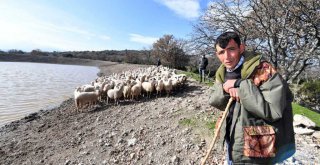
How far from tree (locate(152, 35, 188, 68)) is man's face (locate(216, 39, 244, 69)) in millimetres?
43588

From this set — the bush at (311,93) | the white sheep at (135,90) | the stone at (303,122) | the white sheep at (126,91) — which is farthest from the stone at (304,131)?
the bush at (311,93)

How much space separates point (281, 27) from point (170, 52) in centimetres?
3723

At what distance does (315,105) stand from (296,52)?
8.04 m

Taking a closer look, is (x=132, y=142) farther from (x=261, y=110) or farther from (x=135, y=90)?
(x=261, y=110)

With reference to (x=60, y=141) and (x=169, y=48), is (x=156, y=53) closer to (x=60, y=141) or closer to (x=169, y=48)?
(x=169, y=48)

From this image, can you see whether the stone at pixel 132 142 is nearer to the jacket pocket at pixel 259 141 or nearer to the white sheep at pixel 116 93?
the white sheep at pixel 116 93

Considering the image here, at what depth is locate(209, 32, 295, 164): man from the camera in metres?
2.44

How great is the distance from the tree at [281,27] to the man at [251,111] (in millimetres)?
10146

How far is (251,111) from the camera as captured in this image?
2.53m

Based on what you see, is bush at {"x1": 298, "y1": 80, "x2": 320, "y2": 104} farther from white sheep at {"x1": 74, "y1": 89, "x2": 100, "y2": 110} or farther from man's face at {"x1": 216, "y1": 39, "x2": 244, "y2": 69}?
man's face at {"x1": 216, "y1": 39, "x2": 244, "y2": 69}

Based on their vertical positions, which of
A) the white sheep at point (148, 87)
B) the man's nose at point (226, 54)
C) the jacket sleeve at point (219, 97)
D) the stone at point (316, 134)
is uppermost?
the man's nose at point (226, 54)

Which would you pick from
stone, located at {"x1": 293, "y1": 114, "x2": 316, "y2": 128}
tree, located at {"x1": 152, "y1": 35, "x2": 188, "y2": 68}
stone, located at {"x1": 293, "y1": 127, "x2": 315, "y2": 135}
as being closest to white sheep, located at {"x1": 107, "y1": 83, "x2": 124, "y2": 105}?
stone, located at {"x1": 293, "y1": 114, "x2": 316, "y2": 128}

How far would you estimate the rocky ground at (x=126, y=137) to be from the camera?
22.7 ft

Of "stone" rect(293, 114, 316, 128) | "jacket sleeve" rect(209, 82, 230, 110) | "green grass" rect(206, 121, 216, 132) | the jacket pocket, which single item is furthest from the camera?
"stone" rect(293, 114, 316, 128)
